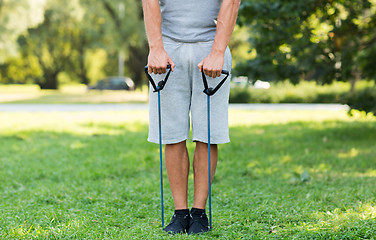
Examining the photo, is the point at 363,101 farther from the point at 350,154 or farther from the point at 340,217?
the point at 340,217

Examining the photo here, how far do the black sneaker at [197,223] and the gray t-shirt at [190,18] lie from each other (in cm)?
113

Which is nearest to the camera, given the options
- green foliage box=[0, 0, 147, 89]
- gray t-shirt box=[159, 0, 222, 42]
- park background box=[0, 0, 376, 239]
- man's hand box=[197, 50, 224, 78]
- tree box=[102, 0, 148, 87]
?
man's hand box=[197, 50, 224, 78]

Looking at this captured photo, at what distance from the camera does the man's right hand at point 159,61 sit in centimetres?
259

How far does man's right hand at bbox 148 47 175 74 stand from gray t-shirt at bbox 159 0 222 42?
175 millimetres

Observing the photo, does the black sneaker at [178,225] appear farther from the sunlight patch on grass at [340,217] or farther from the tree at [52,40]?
the tree at [52,40]

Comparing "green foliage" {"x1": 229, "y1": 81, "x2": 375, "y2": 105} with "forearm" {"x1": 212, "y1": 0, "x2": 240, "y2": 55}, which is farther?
"green foliage" {"x1": 229, "y1": 81, "x2": 375, "y2": 105}

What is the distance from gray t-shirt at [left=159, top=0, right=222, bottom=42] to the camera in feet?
8.82

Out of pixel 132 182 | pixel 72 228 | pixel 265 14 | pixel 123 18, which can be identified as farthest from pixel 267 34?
pixel 123 18

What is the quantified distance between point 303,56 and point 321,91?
14.2 metres

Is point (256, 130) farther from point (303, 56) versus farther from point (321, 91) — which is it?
point (321, 91)

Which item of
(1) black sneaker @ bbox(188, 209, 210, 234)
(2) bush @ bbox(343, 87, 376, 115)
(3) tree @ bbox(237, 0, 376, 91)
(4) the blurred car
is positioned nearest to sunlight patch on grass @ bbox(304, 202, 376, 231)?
(1) black sneaker @ bbox(188, 209, 210, 234)

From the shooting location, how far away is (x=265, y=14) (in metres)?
6.09

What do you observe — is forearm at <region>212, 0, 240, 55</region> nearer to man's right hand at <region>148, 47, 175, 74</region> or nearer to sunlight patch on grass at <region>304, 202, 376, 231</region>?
man's right hand at <region>148, 47, 175, 74</region>

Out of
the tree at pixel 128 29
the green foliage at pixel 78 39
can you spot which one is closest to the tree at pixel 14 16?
the green foliage at pixel 78 39
